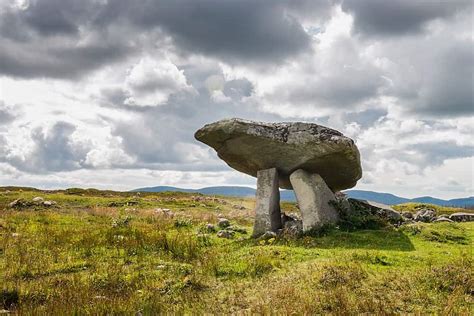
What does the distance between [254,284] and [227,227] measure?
1116cm

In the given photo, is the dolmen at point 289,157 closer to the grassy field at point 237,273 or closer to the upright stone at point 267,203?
the upright stone at point 267,203

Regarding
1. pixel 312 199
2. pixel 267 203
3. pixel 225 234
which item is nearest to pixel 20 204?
pixel 225 234

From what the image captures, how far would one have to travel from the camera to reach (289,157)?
20031 mm

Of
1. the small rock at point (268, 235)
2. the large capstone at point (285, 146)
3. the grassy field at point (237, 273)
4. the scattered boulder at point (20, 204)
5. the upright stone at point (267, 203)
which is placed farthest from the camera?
the scattered boulder at point (20, 204)

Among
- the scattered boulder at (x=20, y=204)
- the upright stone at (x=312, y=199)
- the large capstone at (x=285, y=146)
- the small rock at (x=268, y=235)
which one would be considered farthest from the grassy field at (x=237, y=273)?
the scattered boulder at (x=20, y=204)

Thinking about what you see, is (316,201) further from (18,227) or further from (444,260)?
(18,227)

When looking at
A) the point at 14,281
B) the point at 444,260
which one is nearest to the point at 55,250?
the point at 14,281

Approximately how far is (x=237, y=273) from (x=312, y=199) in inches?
323

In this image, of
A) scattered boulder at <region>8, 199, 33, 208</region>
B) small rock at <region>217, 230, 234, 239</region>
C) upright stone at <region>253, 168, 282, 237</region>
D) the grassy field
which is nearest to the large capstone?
upright stone at <region>253, 168, 282, 237</region>

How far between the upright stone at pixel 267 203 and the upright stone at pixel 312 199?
1.00m

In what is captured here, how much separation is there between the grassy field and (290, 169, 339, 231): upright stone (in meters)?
1.05

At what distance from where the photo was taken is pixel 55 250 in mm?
14906

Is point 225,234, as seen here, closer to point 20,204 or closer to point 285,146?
point 285,146

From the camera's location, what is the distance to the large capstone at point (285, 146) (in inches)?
738
